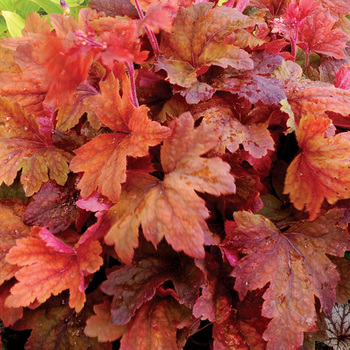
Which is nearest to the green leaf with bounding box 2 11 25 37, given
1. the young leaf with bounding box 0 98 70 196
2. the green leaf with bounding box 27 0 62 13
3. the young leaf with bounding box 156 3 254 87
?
the green leaf with bounding box 27 0 62 13

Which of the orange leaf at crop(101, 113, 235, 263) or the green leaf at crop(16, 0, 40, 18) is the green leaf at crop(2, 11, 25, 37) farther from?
the orange leaf at crop(101, 113, 235, 263)

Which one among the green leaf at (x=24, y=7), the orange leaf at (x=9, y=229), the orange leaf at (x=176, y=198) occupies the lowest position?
the orange leaf at (x=9, y=229)

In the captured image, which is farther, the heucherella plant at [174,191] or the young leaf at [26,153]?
the young leaf at [26,153]

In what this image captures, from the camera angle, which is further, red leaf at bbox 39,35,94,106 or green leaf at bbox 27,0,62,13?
green leaf at bbox 27,0,62,13

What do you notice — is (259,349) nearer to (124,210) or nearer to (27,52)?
(124,210)

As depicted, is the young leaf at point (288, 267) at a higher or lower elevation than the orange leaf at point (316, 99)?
lower

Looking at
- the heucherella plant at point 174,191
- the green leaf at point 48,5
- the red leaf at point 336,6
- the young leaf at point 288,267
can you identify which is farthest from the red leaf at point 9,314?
the green leaf at point 48,5

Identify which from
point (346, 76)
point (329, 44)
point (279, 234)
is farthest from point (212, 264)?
point (329, 44)

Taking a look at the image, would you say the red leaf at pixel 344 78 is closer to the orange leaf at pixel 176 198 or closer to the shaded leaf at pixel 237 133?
the shaded leaf at pixel 237 133
